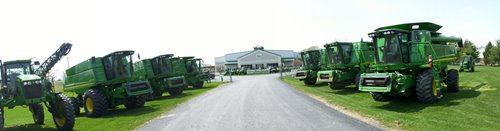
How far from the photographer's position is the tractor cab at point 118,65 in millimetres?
19406

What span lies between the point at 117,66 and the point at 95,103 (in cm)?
281

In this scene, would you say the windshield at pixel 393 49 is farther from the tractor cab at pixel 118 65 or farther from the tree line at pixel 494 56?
the tree line at pixel 494 56

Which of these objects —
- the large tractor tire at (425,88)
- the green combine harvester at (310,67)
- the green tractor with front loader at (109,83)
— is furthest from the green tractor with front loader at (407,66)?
the green combine harvester at (310,67)

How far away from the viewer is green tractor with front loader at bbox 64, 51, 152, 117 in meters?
18.5

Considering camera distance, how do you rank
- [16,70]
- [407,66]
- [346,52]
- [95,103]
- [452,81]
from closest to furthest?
1. [407,66]
2. [16,70]
3. [452,81]
4. [95,103]
5. [346,52]

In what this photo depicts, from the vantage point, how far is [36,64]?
1574cm

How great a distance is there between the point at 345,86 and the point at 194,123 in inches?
616

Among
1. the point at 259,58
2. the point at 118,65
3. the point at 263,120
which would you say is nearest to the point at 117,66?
the point at 118,65

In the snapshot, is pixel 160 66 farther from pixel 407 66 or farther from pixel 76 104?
pixel 407 66

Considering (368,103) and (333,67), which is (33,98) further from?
(333,67)

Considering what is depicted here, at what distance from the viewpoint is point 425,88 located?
45.1 feet

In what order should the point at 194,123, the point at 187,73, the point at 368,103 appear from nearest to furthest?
1. the point at 194,123
2. the point at 368,103
3. the point at 187,73

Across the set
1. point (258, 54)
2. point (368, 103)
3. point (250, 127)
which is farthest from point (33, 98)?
point (258, 54)

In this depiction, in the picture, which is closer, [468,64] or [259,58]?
[468,64]
